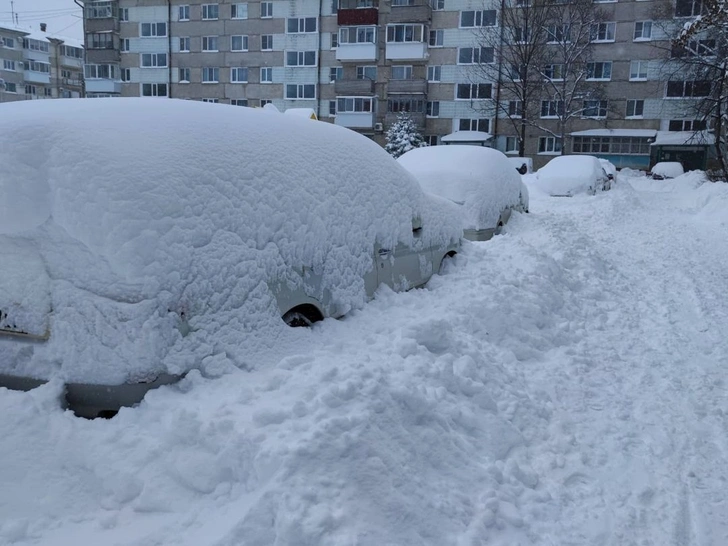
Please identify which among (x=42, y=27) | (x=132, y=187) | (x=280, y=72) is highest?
(x=42, y=27)

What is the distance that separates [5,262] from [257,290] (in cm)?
123

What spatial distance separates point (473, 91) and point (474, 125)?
95.6 inches

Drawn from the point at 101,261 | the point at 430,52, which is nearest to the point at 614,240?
the point at 101,261

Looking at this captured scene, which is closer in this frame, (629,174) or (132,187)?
(132,187)

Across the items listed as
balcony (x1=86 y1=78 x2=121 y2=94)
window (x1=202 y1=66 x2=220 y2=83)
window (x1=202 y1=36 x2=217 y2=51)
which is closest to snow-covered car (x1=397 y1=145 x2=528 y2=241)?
window (x1=202 y1=66 x2=220 y2=83)

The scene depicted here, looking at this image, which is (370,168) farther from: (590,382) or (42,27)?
(42,27)

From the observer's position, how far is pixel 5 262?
2.97 meters

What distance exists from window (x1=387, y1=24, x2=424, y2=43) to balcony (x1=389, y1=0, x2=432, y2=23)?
407 millimetres

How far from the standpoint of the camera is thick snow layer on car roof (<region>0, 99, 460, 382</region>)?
2.89 m

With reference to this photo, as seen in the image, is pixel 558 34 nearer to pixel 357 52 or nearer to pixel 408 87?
pixel 408 87

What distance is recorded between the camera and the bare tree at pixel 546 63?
119 ft

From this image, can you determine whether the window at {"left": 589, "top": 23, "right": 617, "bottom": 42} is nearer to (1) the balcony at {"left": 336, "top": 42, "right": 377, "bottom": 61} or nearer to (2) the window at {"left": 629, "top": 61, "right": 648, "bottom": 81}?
(2) the window at {"left": 629, "top": 61, "right": 648, "bottom": 81}

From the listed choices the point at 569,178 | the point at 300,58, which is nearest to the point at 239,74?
the point at 300,58

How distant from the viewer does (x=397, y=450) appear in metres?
2.90
